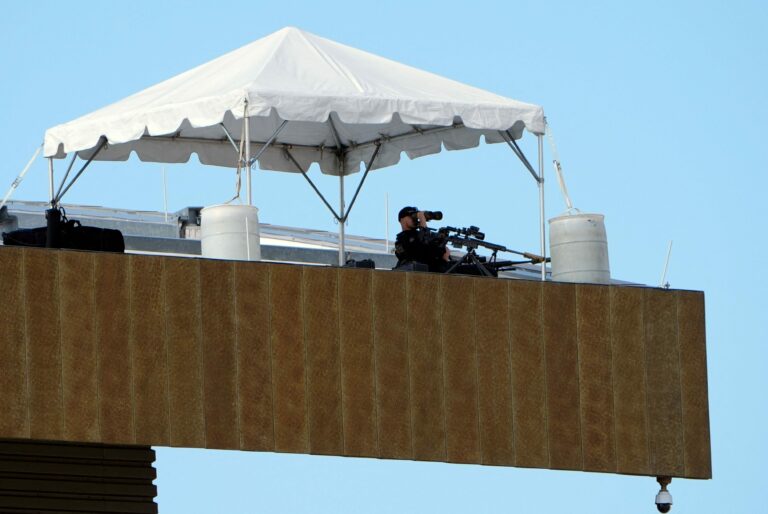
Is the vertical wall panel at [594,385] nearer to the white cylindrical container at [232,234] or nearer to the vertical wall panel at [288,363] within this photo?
the vertical wall panel at [288,363]

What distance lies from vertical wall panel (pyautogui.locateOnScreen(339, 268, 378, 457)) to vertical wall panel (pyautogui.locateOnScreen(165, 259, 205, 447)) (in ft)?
4.07

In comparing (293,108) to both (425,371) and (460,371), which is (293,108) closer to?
(425,371)

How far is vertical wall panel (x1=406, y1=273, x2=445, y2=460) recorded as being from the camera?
55.6 feet

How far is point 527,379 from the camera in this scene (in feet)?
57.1

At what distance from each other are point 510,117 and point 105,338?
4.37 m

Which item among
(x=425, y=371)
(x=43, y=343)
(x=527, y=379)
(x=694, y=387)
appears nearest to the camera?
(x=43, y=343)

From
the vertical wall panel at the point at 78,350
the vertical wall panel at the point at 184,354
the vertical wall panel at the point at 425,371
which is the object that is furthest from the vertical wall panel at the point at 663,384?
the vertical wall panel at the point at 78,350

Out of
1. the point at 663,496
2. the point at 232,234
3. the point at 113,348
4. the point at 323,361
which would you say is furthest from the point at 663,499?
the point at 113,348

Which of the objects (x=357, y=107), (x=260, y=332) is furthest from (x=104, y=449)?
(x=357, y=107)

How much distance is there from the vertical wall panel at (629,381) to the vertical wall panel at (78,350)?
4704 millimetres

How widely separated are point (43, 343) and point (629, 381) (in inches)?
207

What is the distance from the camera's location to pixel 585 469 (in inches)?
695

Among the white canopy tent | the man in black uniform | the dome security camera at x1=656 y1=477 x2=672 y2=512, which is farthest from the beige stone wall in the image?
the white canopy tent

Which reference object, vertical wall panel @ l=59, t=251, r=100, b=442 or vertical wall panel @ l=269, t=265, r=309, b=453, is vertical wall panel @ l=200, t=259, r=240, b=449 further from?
vertical wall panel @ l=59, t=251, r=100, b=442
